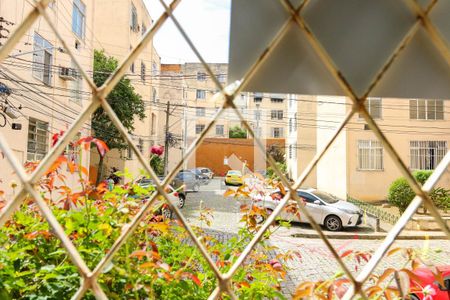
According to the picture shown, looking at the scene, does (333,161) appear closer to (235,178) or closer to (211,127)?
(235,178)

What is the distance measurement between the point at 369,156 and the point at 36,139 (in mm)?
10705

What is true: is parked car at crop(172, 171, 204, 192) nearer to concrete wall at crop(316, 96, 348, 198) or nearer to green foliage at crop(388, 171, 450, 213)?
concrete wall at crop(316, 96, 348, 198)

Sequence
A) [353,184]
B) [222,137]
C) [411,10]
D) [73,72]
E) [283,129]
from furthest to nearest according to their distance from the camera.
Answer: [283,129] → [222,137] → [353,184] → [73,72] → [411,10]

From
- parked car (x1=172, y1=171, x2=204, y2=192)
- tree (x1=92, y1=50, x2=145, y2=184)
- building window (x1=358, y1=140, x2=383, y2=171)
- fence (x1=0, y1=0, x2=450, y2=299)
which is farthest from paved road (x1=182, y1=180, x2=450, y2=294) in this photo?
building window (x1=358, y1=140, x2=383, y2=171)

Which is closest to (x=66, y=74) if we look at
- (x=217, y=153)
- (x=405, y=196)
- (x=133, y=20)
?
(x=133, y=20)

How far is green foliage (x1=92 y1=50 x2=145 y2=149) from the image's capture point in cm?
1293

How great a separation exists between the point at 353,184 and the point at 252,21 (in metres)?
13.2

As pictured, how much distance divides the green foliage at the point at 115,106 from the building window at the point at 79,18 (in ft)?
6.32

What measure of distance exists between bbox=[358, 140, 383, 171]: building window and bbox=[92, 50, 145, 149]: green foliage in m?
8.54

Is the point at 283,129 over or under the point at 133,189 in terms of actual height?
over

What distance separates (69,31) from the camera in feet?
32.2

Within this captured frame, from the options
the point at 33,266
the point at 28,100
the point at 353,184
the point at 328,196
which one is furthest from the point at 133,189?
the point at 353,184

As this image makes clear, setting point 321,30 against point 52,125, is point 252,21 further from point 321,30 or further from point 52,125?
point 52,125

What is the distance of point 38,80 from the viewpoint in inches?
345
